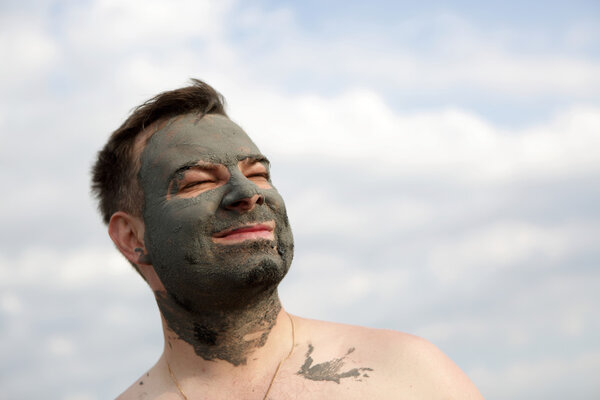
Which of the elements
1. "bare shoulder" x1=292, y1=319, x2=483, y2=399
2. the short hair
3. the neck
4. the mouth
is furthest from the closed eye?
"bare shoulder" x1=292, y1=319, x2=483, y2=399

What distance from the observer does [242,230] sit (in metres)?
4.52

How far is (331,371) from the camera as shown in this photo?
4496 millimetres

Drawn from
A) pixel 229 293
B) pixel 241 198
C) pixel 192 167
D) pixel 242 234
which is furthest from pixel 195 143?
pixel 229 293

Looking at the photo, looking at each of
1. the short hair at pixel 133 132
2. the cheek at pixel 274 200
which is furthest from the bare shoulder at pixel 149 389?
the cheek at pixel 274 200

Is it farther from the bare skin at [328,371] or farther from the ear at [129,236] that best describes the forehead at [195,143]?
the bare skin at [328,371]

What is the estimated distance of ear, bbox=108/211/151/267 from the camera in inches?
196

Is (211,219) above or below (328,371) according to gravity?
above

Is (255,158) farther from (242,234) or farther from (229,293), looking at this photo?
(229,293)

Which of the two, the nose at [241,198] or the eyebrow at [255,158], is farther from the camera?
the eyebrow at [255,158]

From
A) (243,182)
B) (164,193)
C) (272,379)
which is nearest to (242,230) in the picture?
(243,182)

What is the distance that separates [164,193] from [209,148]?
43cm

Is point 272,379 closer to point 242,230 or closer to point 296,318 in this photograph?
point 296,318

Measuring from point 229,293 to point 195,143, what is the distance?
112cm

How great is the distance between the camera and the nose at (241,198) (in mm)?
4531
